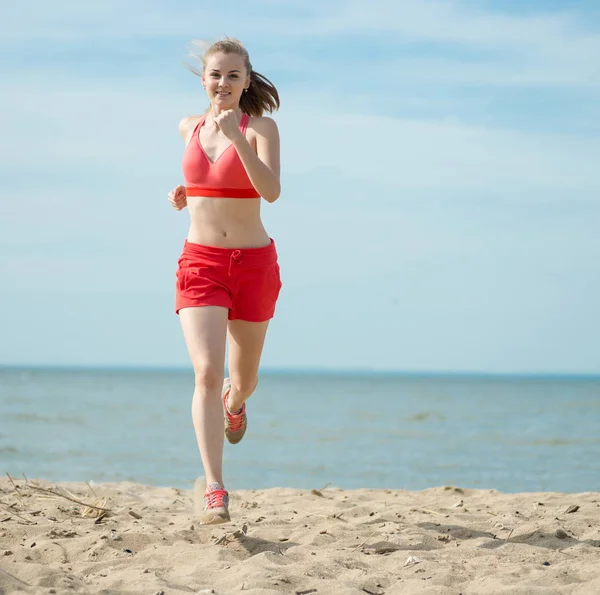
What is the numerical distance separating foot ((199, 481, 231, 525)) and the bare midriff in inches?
51.7

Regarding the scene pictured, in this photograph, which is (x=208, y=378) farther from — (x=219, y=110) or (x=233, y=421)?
(x=219, y=110)

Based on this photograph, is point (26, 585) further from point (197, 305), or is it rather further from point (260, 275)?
point (260, 275)

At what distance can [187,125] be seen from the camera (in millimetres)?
4895

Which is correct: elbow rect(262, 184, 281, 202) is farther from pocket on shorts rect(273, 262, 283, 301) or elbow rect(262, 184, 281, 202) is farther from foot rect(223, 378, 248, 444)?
foot rect(223, 378, 248, 444)

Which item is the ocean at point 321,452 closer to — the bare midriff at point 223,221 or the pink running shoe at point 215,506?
the pink running shoe at point 215,506

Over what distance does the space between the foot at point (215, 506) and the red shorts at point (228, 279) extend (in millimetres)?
974

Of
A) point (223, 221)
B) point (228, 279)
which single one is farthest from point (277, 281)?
point (223, 221)

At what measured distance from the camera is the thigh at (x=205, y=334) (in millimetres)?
4340

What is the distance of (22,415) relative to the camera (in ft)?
65.6

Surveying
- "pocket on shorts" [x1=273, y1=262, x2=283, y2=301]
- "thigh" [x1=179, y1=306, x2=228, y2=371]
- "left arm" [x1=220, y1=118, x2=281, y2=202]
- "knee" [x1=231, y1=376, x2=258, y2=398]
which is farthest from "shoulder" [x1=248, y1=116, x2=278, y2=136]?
"knee" [x1=231, y1=376, x2=258, y2=398]

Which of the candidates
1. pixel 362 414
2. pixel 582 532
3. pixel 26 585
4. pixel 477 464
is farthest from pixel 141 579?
pixel 362 414

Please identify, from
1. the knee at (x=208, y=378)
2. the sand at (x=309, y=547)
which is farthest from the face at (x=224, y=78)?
the sand at (x=309, y=547)

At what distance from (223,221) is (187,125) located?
2.34 ft

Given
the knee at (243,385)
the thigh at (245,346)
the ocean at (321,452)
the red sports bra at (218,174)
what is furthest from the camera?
the ocean at (321,452)
